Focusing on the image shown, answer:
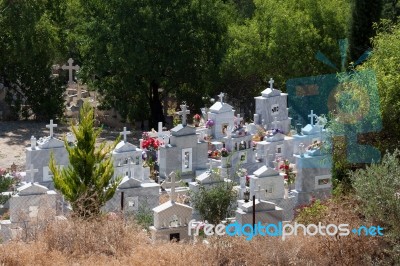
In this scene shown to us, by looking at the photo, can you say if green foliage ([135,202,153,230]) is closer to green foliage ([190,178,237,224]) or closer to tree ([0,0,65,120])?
green foliage ([190,178,237,224])

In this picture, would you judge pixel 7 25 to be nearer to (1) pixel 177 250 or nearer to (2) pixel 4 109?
(2) pixel 4 109

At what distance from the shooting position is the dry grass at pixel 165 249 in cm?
1427

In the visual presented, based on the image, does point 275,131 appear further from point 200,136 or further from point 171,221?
point 171,221

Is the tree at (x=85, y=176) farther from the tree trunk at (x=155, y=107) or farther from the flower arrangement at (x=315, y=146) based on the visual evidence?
the tree trunk at (x=155, y=107)

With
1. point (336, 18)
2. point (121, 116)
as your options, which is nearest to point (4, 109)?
point (121, 116)

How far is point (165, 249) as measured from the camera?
14539 mm

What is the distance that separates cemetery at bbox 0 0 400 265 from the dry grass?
24mm

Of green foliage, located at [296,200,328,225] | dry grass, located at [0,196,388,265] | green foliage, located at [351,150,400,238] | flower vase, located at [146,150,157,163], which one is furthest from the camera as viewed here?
flower vase, located at [146,150,157,163]

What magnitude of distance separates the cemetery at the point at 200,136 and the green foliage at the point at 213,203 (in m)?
0.02

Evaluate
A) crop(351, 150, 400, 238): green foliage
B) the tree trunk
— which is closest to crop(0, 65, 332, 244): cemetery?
crop(351, 150, 400, 238): green foliage

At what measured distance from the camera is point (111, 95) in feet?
90.3

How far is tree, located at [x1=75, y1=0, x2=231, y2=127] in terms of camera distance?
26.2m

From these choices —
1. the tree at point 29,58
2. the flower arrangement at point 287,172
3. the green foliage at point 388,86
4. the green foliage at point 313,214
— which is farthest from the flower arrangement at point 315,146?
the tree at point 29,58

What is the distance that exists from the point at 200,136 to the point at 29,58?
814cm
